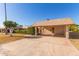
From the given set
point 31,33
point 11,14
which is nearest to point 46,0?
point 11,14

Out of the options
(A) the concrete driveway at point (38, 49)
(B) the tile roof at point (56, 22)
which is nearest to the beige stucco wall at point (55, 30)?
(B) the tile roof at point (56, 22)

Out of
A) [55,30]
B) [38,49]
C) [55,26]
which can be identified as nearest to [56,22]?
[55,26]

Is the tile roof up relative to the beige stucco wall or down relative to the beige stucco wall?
up

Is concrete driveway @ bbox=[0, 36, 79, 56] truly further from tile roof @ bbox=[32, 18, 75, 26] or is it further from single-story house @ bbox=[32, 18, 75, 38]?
tile roof @ bbox=[32, 18, 75, 26]

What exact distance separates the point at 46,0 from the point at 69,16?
9.08 metres

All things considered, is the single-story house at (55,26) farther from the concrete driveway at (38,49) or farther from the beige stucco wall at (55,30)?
the concrete driveway at (38,49)

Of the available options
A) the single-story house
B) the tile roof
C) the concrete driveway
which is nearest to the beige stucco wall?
→ the single-story house

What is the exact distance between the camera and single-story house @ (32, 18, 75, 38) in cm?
1747

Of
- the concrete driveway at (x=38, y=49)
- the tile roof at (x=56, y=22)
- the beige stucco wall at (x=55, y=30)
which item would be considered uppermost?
the tile roof at (x=56, y=22)

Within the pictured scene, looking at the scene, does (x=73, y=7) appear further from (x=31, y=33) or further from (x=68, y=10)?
(x=31, y=33)

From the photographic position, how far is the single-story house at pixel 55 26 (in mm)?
17469

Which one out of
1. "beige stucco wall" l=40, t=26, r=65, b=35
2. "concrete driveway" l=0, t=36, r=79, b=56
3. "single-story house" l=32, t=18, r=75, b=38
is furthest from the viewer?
"beige stucco wall" l=40, t=26, r=65, b=35

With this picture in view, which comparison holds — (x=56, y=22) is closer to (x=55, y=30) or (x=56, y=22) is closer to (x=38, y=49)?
(x=55, y=30)

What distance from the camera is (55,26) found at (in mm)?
20297
